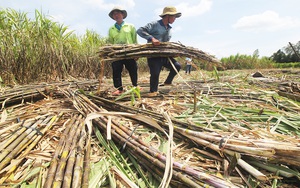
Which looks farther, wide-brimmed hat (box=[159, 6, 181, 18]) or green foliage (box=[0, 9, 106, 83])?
green foliage (box=[0, 9, 106, 83])

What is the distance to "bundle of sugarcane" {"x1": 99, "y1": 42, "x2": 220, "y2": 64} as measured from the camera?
8.10ft

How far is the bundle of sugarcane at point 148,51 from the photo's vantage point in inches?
97.2

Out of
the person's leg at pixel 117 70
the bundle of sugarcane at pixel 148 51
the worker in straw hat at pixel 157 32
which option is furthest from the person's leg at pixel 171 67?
the person's leg at pixel 117 70

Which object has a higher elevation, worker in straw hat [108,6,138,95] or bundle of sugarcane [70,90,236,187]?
worker in straw hat [108,6,138,95]

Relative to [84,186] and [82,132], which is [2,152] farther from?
[84,186]

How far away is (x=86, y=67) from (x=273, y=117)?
577cm

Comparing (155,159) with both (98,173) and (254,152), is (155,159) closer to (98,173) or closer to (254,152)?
(98,173)

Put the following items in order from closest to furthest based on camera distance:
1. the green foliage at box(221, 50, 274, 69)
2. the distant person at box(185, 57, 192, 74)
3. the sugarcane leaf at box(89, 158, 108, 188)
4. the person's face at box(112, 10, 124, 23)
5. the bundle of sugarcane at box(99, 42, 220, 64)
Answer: the sugarcane leaf at box(89, 158, 108, 188), the bundle of sugarcane at box(99, 42, 220, 64), the distant person at box(185, 57, 192, 74), the person's face at box(112, 10, 124, 23), the green foliage at box(221, 50, 274, 69)

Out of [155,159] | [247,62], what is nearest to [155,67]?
[155,159]

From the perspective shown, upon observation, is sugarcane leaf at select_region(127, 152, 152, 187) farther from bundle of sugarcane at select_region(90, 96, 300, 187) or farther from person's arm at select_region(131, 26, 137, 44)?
person's arm at select_region(131, 26, 137, 44)

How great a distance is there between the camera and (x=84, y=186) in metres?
0.95

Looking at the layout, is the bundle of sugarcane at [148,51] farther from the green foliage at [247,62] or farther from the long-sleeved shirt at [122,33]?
Result: the green foliage at [247,62]

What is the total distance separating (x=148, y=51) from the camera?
257 centimetres

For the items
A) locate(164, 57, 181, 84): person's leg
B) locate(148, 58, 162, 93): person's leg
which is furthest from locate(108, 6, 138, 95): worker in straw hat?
locate(164, 57, 181, 84): person's leg
